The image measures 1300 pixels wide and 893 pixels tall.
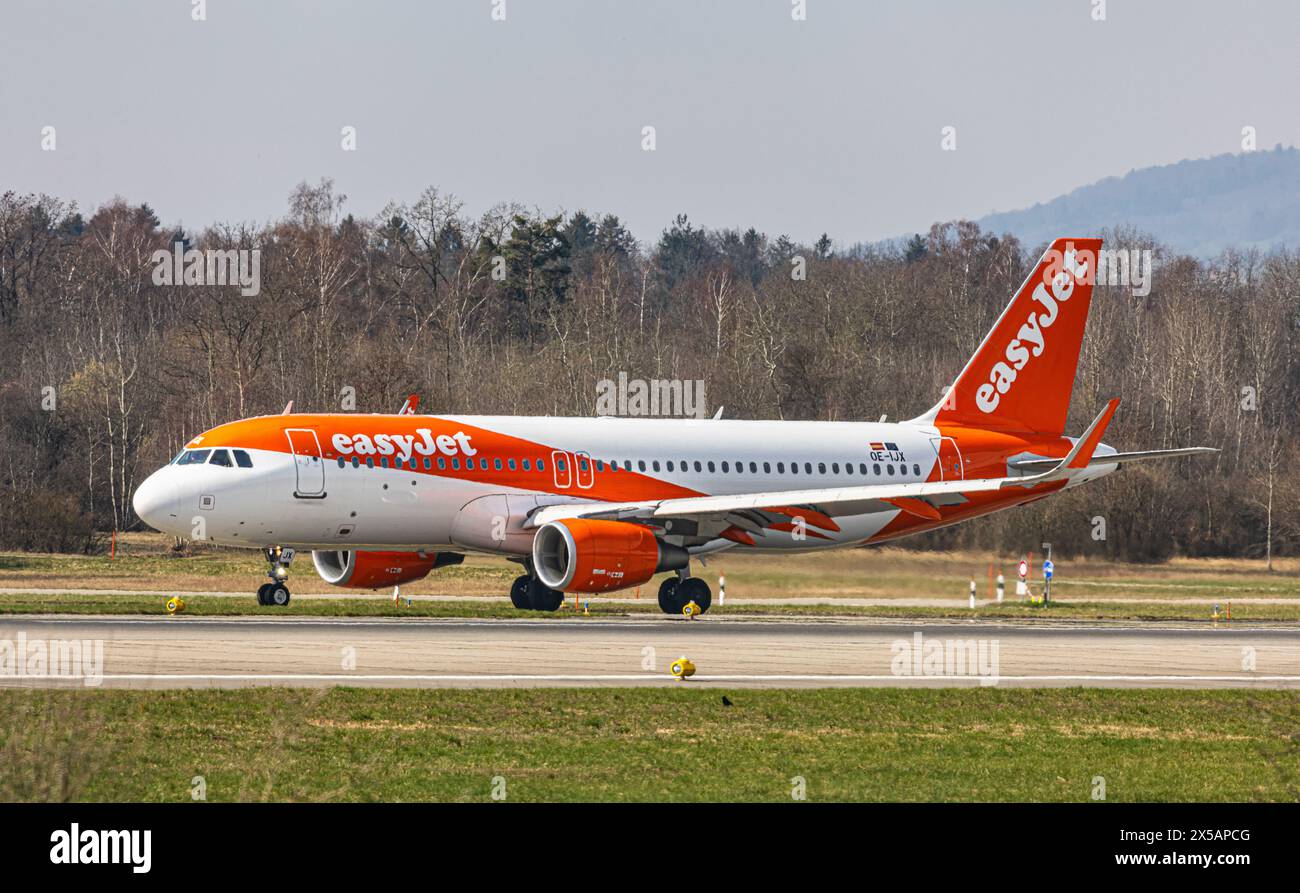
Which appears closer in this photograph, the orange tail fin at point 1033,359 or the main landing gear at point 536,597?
the main landing gear at point 536,597

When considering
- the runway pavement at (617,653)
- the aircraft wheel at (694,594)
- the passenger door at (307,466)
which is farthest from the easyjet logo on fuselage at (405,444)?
the aircraft wheel at (694,594)

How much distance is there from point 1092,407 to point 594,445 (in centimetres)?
4397

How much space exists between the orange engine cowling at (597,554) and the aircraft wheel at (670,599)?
5.93 ft

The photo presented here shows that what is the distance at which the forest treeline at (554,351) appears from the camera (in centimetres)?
6069

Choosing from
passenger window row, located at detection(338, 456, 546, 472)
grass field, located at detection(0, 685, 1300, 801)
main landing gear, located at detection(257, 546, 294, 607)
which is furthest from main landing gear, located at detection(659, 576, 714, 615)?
grass field, located at detection(0, 685, 1300, 801)

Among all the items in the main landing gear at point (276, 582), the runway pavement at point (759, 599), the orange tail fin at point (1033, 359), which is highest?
the orange tail fin at point (1033, 359)

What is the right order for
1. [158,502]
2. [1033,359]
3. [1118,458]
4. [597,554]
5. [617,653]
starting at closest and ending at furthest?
[617,653]
[158,502]
[597,554]
[1118,458]
[1033,359]

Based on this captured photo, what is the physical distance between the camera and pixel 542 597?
38.5 meters

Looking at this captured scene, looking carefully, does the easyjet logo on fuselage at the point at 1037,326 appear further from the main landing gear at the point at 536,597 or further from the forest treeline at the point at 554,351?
the main landing gear at the point at 536,597

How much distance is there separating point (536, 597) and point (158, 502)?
809 cm

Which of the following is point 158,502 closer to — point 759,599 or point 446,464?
point 446,464

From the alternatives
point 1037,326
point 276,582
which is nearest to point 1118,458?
point 1037,326
